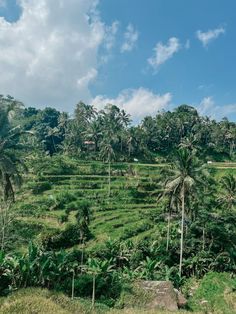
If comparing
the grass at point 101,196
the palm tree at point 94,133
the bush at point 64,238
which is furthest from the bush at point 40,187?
the palm tree at point 94,133

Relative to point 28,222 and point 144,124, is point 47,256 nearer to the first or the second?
point 28,222

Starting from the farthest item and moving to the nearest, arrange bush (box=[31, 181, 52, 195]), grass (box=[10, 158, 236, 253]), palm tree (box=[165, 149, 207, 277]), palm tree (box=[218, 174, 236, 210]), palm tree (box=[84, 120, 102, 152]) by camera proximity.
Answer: palm tree (box=[84, 120, 102, 152])
bush (box=[31, 181, 52, 195])
palm tree (box=[218, 174, 236, 210])
grass (box=[10, 158, 236, 253])
palm tree (box=[165, 149, 207, 277])

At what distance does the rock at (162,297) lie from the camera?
1206 inches

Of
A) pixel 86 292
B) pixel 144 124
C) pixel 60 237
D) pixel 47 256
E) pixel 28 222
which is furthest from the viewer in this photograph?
pixel 144 124

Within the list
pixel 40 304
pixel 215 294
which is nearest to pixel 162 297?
pixel 215 294

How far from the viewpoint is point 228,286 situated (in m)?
37.2

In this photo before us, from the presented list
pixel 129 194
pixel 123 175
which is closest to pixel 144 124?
pixel 123 175

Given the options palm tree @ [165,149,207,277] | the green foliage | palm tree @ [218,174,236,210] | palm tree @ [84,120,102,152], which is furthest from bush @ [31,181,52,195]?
the green foliage

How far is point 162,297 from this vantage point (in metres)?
30.9

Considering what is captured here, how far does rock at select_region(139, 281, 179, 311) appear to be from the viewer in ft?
100

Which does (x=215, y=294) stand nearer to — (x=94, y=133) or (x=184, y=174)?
(x=184, y=174)

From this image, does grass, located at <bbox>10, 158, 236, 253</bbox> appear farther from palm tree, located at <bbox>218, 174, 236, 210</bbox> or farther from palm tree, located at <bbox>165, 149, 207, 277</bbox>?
palm tree, located at <bbox>165, 149, 207, 277</bbox>

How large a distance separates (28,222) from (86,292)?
18.6 meters

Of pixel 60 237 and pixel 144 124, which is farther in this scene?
pixel 144 124
